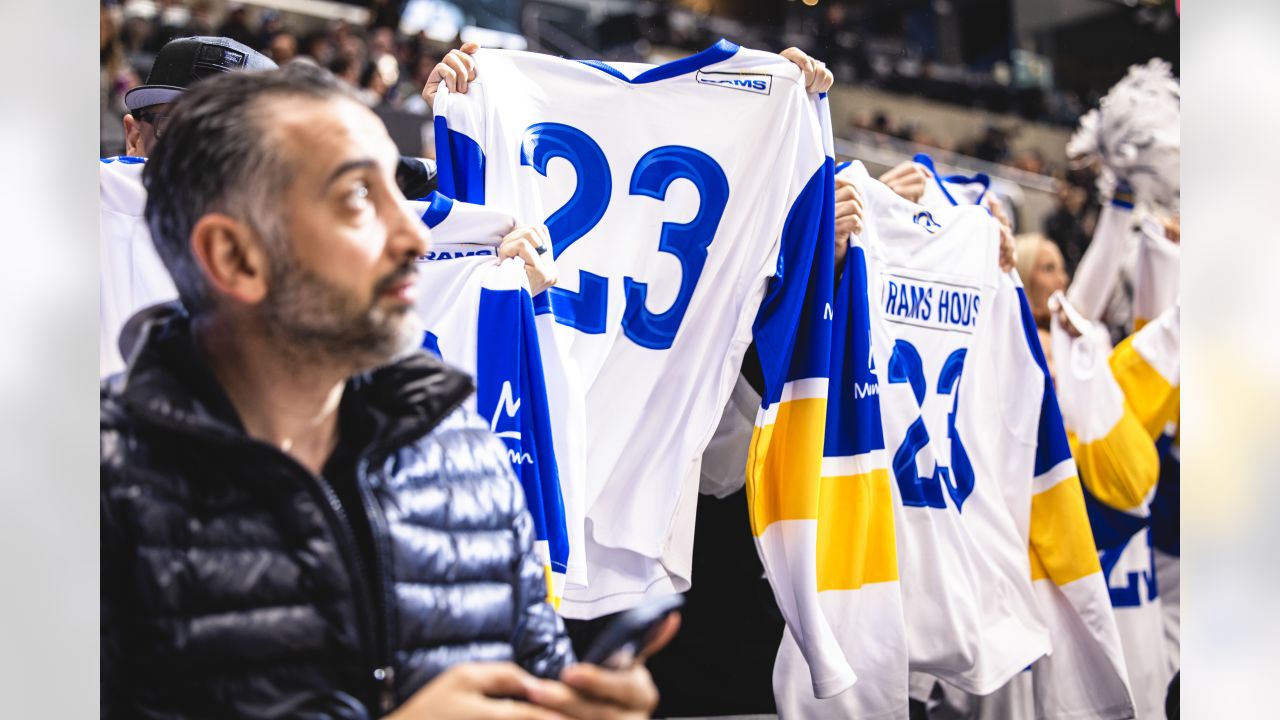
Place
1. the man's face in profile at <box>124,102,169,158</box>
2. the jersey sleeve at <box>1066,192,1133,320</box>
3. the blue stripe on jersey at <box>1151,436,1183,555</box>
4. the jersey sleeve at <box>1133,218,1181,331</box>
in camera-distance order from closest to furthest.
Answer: the man's face in profile at <box>124,102,169,158</box> → the blue stripe on jersey at <box>1151,436,1183,555</box> → the jersey sleeve at <box>1133,218,1181,331</box> → the jersey sleeve at <box>1066,192,1133,320</box>

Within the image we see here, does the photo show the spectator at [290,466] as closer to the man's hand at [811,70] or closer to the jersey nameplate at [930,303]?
the man's hand at [811,70]

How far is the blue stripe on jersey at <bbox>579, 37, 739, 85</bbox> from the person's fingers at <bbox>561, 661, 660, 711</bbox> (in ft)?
4.02

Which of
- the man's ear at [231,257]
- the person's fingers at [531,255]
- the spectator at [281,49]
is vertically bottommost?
the person's fingers at [531,255]

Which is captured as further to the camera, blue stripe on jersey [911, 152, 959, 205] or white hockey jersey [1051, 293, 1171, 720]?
white hockey jersey [1051, 293, 1171, 720]

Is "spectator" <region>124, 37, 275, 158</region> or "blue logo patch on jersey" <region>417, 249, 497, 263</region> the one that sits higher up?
"spectator" <region>124, 37, 275, 158</region>

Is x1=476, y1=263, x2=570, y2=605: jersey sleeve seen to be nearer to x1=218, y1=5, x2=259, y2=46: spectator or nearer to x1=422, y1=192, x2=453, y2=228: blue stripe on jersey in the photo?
x1=422, y1=192, x2=453, y2=228: blue stripe on jersey

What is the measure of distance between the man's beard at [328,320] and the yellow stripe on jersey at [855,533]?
1.12 meters

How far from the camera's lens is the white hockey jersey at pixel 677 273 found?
2.00 metres

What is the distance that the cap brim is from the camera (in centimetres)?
147

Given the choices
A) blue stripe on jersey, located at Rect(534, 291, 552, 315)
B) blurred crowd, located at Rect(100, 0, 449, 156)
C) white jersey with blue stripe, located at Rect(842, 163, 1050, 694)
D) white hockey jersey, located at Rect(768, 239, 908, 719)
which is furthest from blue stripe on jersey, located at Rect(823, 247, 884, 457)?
blurred crowd, located at Rect(100, 0, 449, 156)

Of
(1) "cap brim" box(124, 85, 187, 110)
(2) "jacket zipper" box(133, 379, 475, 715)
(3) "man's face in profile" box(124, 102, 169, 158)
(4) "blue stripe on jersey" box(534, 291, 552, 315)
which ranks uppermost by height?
(1) "cap brim" box(124, 85, 187, 110)

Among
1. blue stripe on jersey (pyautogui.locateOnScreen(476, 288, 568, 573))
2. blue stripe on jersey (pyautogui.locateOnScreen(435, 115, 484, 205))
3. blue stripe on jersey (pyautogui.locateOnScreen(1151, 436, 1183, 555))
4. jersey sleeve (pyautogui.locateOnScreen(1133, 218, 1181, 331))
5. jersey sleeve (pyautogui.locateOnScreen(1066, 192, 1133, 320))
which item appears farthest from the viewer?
jersey sleeve (pyautogui.locateOnScreen(1066, 192, 1133, 320))

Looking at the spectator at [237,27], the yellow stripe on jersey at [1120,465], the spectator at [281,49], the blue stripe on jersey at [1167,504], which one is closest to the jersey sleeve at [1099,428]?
the yellow stripe on jersey at [1120,465]
